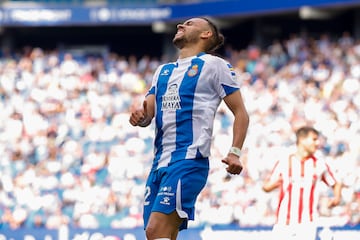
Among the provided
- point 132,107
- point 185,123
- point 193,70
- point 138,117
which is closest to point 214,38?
point 193,70

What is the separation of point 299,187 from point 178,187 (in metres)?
4.21

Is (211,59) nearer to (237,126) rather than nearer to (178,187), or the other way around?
(237,126)

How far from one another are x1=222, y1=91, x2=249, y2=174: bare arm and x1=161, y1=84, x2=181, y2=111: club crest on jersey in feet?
1.04

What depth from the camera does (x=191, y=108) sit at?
6.30m

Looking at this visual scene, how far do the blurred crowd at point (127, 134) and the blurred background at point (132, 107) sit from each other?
0.03 m

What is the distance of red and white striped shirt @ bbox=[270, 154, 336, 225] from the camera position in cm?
1010

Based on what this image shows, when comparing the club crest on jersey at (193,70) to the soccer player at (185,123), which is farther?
the club crest on jersey at (193,70)

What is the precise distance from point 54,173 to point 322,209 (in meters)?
6.79

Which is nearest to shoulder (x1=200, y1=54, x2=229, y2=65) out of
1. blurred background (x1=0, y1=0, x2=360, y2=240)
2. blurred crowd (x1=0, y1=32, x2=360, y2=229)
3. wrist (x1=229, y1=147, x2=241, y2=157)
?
wrist (x1=229, y1=147, x2=241, y2=157)

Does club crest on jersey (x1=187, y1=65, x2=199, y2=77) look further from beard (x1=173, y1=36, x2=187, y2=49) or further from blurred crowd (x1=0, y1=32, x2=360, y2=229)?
blurred crowd (x1=0, y1=32, x2=360, y2=229)

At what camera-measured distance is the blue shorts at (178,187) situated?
6.14m

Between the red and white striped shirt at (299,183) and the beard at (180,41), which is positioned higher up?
the beard at (180,41)

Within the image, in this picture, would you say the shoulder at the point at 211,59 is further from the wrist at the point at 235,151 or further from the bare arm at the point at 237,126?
the wrist at the point at 235,151

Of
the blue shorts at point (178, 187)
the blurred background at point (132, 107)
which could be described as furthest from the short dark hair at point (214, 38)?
the blurred background at point (132, 107)
